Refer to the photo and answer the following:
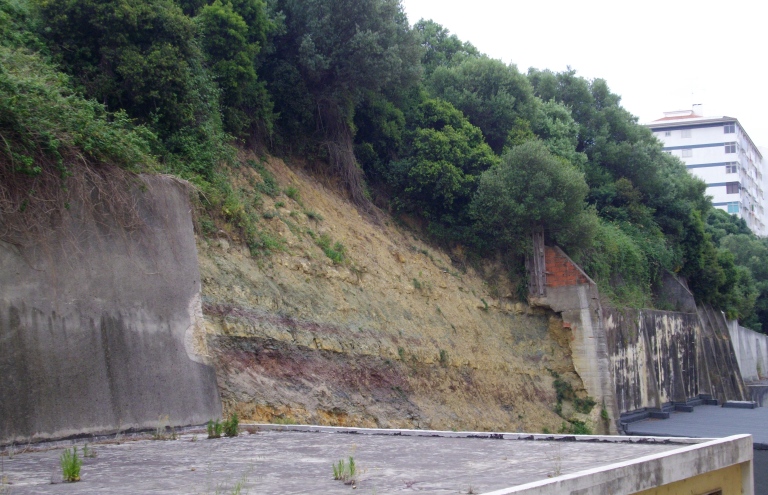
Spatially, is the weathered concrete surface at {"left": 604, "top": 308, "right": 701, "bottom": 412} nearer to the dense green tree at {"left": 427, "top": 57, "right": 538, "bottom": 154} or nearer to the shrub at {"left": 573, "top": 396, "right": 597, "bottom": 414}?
the shrub at {"left": 573, "top": 396, "right": 597, "bottom": 414}

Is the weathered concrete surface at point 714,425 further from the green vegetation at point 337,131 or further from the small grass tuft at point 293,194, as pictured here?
the small grass tuft at point 293,194

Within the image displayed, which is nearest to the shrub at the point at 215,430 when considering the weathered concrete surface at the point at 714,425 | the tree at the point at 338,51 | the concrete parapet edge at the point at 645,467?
the concrete parapet edge at the point at 645,467

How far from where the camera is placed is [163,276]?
36.9 feet

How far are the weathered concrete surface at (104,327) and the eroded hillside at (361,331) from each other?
2.86 feet

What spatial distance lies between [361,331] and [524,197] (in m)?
7.61

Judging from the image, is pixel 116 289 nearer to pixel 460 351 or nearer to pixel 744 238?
pixel 460 351

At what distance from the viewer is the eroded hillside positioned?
12.9m

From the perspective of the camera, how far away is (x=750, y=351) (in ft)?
127

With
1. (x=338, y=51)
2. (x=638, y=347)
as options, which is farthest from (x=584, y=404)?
(x=338, y=51)

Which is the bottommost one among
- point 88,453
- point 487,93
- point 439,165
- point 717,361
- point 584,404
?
point 717,361

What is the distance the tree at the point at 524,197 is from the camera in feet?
68.6

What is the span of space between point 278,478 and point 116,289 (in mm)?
5051

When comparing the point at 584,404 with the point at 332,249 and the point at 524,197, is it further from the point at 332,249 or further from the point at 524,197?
the point at 332,249

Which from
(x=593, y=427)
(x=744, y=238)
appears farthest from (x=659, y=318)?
(x=744, y=238)
